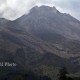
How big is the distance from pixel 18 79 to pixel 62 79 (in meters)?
19.9

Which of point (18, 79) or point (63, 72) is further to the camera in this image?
point (18, 79)

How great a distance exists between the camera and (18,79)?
112312 mm

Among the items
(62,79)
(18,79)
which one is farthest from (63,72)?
(18,79)

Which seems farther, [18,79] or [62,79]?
[18,79]

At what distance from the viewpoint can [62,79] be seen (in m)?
103

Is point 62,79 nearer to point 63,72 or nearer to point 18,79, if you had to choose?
point 63,72

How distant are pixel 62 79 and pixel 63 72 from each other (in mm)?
2933

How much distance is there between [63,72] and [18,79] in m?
20.1

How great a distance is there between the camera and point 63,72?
344ft
